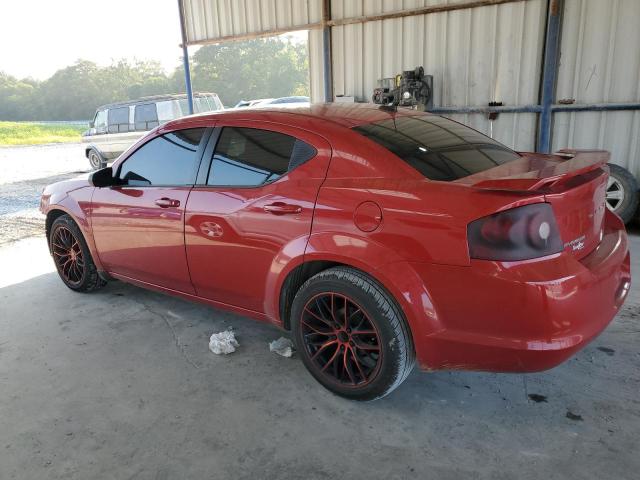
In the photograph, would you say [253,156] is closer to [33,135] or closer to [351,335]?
[351,335]

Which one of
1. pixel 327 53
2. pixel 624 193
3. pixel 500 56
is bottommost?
pixel 624 193

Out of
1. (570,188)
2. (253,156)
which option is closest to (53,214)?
(253,156)

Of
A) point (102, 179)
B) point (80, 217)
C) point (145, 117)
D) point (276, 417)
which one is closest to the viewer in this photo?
point (276, 417)

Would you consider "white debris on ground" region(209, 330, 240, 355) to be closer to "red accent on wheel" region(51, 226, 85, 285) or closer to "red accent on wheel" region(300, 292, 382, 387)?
"red accent on wheel" region(300, 292, 382, 387)

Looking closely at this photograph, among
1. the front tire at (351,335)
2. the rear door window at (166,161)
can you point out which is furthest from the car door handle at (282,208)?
the rear door window at (166,161)

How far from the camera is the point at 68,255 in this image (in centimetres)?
427

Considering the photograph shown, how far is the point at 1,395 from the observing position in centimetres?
282

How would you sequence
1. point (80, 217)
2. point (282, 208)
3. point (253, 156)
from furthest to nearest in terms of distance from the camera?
point (80, 217) → point (253, 156) → point (282, 208)

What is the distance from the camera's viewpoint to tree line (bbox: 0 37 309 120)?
181 ft

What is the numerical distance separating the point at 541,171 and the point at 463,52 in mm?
5420

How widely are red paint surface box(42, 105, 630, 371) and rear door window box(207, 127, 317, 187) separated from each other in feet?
0.16

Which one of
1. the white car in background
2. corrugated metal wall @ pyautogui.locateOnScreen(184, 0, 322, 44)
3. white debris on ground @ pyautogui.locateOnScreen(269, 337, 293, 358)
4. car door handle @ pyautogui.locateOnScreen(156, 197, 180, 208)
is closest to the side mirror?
car door handle @ pyautogui.locateOnScreen(156, 197, 180, 208)

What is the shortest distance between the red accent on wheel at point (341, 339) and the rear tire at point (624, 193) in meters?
4.46

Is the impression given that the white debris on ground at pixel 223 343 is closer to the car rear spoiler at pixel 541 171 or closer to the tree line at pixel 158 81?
the car rear spoiler at pixel 541 171
